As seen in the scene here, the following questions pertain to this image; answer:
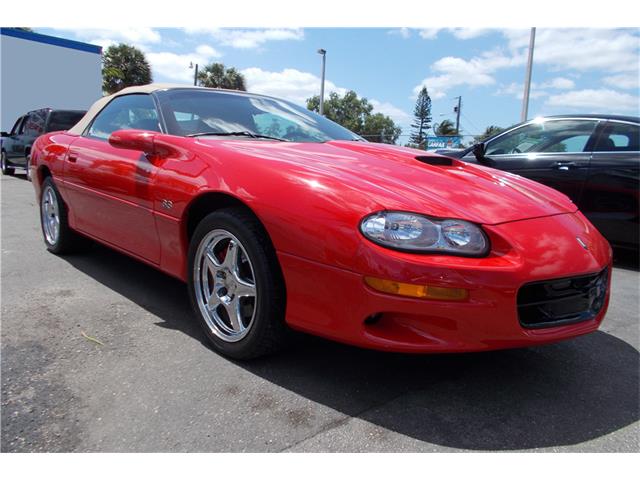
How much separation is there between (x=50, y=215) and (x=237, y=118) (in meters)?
2.13

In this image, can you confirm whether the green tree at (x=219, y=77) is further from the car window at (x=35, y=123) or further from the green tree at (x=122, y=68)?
the car window at (x=35, y=123)

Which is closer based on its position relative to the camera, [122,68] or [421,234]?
[421,234]

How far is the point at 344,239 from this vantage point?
1809mm

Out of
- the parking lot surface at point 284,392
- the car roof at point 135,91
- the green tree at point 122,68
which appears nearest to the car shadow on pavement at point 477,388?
the parking lot surface at point 284,392

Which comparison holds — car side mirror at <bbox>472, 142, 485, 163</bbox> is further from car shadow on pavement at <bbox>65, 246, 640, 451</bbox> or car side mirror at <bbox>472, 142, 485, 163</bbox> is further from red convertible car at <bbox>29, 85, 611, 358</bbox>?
car shadow on pavement at <bbox>65, 246, 640, 451</bbox>

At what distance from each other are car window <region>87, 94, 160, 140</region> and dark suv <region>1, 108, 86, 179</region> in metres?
7.29

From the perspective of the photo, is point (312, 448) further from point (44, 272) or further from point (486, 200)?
point (44, 272)

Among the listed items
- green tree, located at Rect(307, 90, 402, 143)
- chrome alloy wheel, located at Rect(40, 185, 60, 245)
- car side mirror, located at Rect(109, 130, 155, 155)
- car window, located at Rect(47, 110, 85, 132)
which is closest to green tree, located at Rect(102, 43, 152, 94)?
car window, located at Rect(47, 110, 85, 132)

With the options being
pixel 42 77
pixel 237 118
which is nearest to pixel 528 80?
pixel 237 118

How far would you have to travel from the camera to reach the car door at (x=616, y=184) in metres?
4.38

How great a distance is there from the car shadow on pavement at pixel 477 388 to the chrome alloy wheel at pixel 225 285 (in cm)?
18

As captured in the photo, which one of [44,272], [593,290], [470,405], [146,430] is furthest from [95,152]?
[593,290]

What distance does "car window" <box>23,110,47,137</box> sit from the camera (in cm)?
990

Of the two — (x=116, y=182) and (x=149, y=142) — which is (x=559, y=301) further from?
(x=116, y=182)
